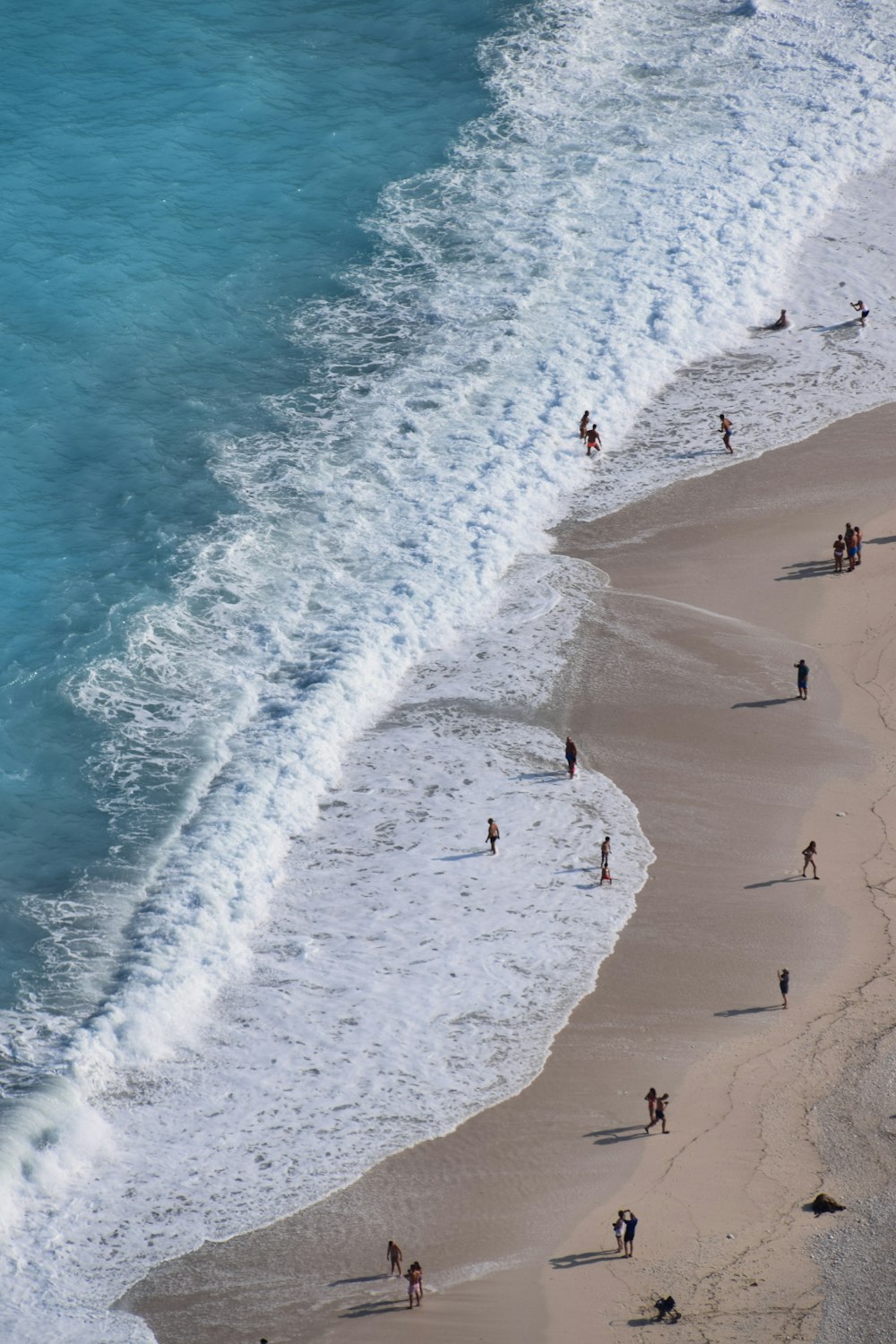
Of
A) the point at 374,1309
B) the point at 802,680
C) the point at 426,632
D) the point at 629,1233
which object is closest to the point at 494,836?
the point at 426,632

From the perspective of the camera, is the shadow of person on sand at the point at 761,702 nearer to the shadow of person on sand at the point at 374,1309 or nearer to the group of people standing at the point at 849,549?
the group of people standing at the point at 849,549

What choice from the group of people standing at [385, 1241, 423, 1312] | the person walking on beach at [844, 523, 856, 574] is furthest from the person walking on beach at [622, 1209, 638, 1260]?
the person walking on beach at [844, 523, 856, 574]

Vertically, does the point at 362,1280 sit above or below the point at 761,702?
below

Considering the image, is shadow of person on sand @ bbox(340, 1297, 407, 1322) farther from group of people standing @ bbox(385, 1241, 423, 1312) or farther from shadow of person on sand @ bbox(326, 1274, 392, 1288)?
shadow of person on sand @ bbox(326, 1274, 392, 1288)

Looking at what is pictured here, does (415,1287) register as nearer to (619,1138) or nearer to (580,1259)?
(580,1259)

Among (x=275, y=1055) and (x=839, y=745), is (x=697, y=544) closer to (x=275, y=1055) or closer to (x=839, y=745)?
(x=839, y=745)

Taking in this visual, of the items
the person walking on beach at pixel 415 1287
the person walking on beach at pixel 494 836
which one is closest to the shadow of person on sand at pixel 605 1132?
the person walking on beach at pixel 415 1287
